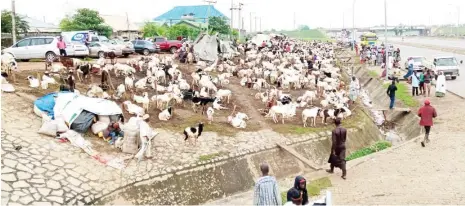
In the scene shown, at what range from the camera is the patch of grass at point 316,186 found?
11397 millimetres

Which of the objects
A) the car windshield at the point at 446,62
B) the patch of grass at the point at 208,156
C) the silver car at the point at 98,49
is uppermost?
the silver car at the point at 98,49

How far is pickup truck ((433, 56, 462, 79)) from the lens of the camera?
1115 inches

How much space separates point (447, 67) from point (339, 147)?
65.4 ft

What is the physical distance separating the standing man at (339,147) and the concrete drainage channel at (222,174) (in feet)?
5.03

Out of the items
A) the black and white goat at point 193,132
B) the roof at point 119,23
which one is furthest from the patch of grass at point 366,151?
the roof at point 119,23

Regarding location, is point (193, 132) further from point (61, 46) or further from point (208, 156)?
point (61, 46)

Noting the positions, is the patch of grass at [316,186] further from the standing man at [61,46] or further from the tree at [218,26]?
the tree at [218,26]

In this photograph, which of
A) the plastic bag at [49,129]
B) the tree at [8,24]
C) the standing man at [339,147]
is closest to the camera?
the standing man at [339,147]

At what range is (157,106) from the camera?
17094mm

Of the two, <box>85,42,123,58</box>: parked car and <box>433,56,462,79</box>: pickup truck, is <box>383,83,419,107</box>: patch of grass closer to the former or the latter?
<box>433,56,462,79</box>: pickup truck

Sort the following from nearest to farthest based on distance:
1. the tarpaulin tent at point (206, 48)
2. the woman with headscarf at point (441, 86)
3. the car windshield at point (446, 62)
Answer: the woman with headscarf at point (441, 86)
the car windshield at point (446, 62)
the tarpaulin tent at point (206, 48)

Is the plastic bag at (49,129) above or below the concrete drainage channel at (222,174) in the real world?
above

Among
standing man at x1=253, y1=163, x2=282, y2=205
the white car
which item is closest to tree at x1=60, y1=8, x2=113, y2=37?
the white car

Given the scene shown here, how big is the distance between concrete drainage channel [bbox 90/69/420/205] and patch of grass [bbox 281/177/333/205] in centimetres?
137
